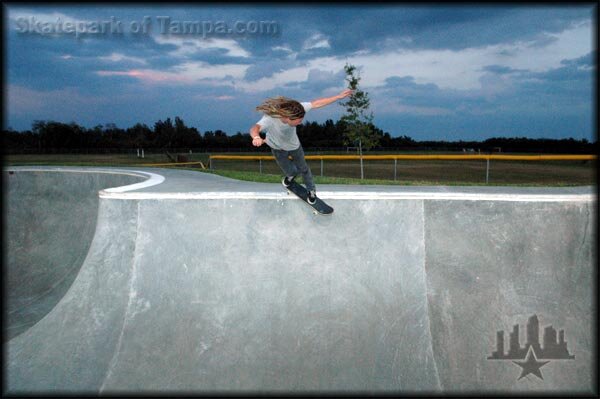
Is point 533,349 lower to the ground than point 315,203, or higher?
lower

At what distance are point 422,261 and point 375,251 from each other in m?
0.60

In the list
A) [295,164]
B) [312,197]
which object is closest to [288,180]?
[295,164]

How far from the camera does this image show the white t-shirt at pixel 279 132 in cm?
465

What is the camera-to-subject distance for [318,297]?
4.63 metres

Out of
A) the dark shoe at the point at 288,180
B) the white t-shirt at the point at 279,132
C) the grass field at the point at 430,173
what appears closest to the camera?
the white t-shirt at the point at 279,132

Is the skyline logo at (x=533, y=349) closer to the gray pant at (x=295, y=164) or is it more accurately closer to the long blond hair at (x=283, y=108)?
the gray pant at (x=295, y=164)

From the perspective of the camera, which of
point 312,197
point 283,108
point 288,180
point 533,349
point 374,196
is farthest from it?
point 288,180

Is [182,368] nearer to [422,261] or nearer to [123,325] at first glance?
[123,325]

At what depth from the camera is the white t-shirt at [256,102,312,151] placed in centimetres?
465

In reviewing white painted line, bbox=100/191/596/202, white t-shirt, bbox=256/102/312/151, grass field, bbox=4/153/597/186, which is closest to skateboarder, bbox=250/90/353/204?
white t-shirt, bbox=256/102/312/151

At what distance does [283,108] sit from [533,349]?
4012mm

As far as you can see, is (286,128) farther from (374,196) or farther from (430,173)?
(430,173)

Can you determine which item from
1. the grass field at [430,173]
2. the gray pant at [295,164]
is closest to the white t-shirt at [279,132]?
the gray pant at [295,164]

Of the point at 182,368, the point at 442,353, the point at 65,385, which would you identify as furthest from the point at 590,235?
the point at 65,385
